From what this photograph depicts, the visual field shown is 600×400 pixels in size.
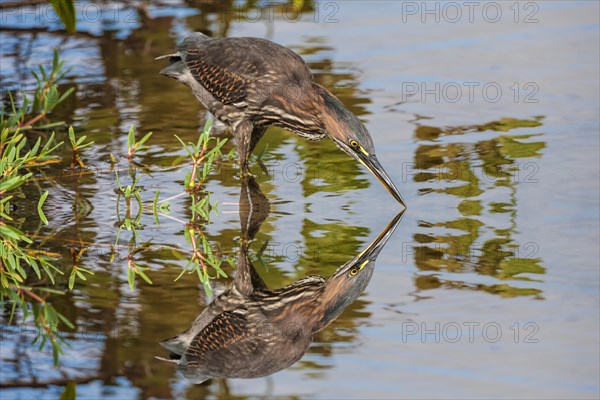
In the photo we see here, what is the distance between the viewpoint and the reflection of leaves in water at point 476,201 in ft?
23.0

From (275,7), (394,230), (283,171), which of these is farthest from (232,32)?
(394,230)

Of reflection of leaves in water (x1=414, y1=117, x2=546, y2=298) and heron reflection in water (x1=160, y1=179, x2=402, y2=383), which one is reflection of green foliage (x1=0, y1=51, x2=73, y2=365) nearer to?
heron reflection in water (x1=160, y1=179, x2=402, y2=383)

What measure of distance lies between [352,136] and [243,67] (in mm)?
1062

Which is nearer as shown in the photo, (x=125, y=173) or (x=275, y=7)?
(x=125, y=173)

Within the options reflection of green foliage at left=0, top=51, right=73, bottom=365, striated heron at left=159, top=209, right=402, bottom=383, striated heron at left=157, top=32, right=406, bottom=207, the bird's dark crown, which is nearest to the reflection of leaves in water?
striated heron at left=159, top=209, right=402, bottom=383

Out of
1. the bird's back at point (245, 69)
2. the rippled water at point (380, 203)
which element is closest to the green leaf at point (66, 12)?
the rippled water at point (380, 203)

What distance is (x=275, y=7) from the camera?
498 inches

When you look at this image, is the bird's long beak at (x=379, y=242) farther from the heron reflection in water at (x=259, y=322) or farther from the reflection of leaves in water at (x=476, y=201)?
the reflection of leaves in water at (x=476, y=201)

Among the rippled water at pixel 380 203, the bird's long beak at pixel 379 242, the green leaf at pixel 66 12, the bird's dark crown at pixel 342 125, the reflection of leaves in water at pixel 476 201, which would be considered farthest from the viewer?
the bird's dark crown at pixel 342 125

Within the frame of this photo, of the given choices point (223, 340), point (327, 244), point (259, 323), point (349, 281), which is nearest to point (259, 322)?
point (259, 323)

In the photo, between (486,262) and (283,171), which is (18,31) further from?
(486,262)

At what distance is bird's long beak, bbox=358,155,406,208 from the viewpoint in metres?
7.97

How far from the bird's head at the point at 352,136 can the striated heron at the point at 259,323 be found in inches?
33.8

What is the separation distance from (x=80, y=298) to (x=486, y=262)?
2250mm
